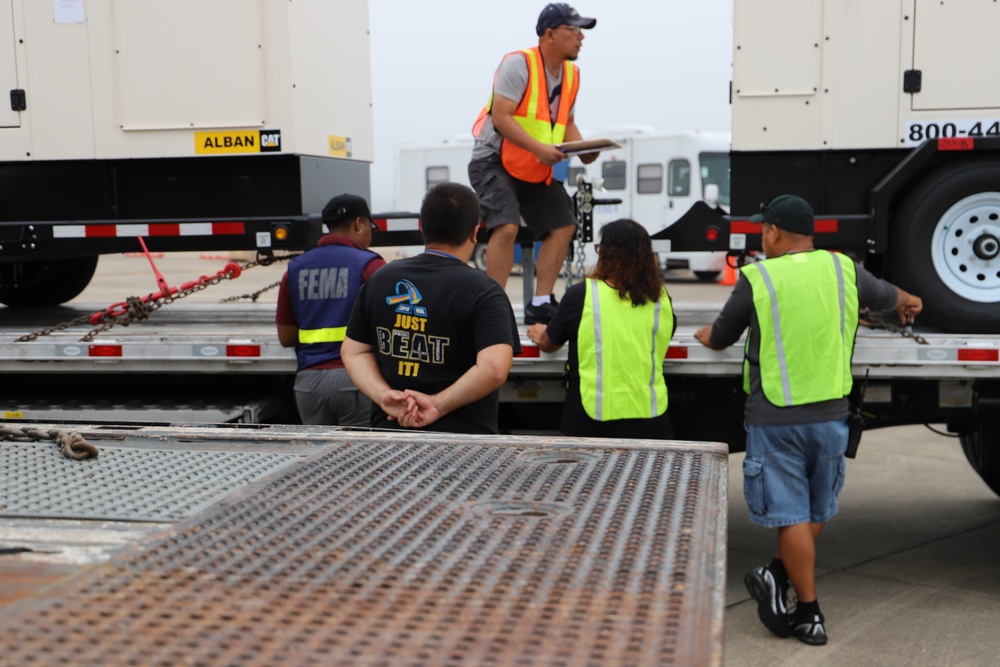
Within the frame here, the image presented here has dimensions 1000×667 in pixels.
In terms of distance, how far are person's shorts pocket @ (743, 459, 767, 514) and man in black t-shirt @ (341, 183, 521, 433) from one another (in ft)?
4.02

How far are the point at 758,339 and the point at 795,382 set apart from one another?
223 millimetres

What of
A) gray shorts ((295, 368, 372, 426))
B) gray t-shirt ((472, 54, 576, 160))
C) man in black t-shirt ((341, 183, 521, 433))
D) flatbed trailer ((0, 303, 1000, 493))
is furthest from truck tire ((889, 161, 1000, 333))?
gray shorts ((295, 368, 372, 426))

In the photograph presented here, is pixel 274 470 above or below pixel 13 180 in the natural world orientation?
below

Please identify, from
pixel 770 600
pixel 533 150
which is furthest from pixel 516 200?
pixel 770 600

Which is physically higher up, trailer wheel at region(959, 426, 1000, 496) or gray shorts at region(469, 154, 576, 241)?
gray shorts at region(469, 154, 576, 241)

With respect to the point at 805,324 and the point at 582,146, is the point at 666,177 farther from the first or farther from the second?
the point at 805,324

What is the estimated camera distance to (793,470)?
14.9ft

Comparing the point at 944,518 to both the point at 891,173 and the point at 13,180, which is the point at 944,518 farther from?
the point at 13,180

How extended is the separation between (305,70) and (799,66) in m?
2.56

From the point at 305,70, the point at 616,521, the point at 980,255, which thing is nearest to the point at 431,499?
the point at 616,521

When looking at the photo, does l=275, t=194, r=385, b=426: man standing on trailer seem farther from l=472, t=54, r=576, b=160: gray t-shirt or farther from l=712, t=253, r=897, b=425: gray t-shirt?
l=712, t=253, r=897, b=425: gray t-shirt

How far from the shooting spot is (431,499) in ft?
7.34

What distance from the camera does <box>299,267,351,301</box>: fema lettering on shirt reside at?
4.80 meters

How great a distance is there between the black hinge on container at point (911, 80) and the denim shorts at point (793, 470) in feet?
5.58
